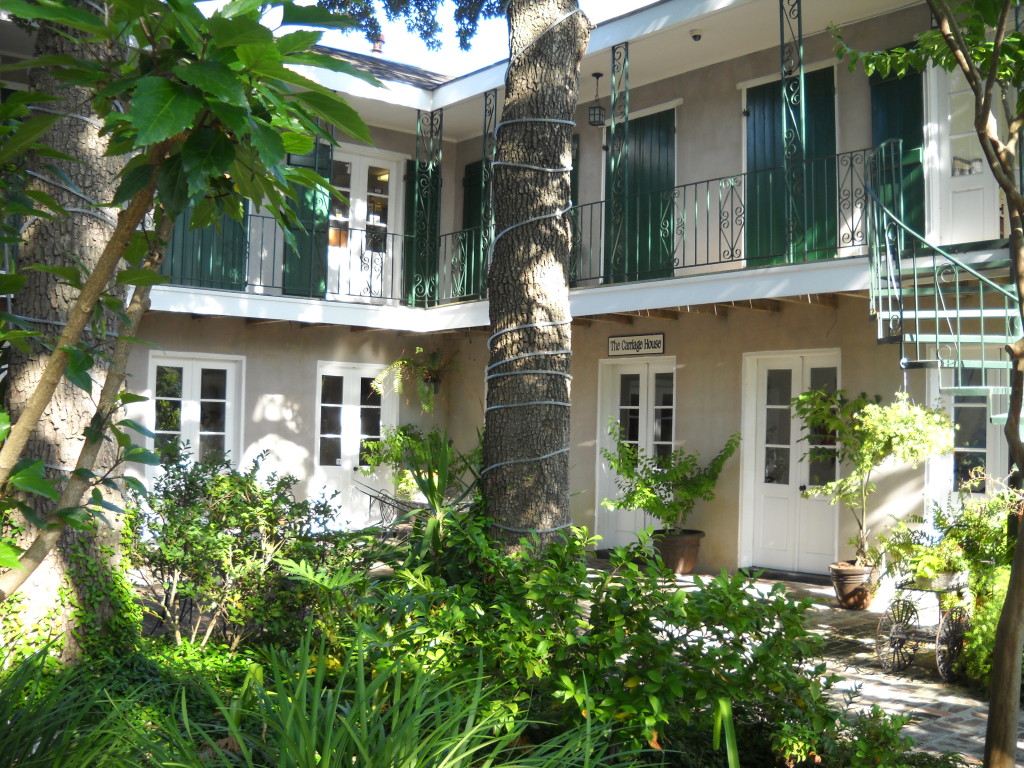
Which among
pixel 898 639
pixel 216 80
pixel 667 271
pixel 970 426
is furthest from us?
pixel 667 271

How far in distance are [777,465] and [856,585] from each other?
1.90m

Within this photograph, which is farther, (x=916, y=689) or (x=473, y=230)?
(x=473, y=230)

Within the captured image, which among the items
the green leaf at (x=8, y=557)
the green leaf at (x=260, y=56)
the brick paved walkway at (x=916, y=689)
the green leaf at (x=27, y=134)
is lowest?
the brick paved walkway at (x=916, y=689)

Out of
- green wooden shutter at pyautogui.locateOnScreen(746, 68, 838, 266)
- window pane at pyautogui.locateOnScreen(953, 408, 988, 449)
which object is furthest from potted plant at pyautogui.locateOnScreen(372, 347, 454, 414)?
window pane at pyautogui.locateOnScreen(953, 408, 988, 449)

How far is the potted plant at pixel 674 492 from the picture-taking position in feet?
31.9

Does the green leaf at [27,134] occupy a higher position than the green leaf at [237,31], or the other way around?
the green leaf at [237,31]

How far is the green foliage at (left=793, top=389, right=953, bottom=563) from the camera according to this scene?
24.8 ft

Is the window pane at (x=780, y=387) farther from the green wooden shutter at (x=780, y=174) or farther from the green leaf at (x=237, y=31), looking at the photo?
the green leaf at (x=237, y=31)

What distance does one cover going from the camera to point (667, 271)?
10.7 metres

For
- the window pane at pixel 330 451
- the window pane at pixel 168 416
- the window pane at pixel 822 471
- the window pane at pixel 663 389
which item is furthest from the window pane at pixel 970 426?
the window pane at pixel 168 416

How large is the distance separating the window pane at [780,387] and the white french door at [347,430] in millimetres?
5207

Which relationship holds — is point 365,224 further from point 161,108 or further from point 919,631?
point 161,108

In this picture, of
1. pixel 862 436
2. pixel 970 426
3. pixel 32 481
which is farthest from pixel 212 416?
pixel 32 481

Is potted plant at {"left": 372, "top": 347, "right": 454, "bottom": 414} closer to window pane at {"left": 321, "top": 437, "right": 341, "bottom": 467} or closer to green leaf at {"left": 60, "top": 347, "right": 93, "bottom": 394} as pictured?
window pane at {"left": 321, "top": 437, "right": 341, "bottom": 467}
